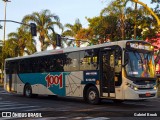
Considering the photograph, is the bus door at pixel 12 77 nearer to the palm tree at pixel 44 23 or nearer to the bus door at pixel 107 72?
the bus door at pixel 107 72

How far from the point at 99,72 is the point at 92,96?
1.44m

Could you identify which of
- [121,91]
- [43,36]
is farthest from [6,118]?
[43,36]

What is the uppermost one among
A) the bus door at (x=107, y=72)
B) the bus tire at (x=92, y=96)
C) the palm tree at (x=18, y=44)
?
the palm tree at (x=18, y=44)

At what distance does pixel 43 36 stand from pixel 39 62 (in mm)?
27791

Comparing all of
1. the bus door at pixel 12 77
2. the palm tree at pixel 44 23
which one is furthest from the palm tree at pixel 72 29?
the bus door at pixel 12 77

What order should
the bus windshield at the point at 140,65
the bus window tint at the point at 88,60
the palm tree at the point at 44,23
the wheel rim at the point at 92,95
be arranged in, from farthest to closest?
the palm tree at the point at 44,23
the bus window tint at the point at 88,60
the wheel rim at the point at 92,95
the bus windshield at the point at 140,65

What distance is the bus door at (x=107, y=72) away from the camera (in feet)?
54.6

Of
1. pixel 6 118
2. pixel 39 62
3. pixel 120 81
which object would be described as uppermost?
pixel 39 62

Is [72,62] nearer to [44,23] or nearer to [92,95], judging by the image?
[92,95]

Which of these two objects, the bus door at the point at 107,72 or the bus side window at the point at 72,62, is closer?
the bus door at the point at 107,72

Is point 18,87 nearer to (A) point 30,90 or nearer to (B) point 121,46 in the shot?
(A) point 30,90

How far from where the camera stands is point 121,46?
54.1 feet

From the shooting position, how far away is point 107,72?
17000 mm

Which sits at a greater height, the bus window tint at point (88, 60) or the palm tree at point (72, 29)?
the palm tree at point (72, 29)
